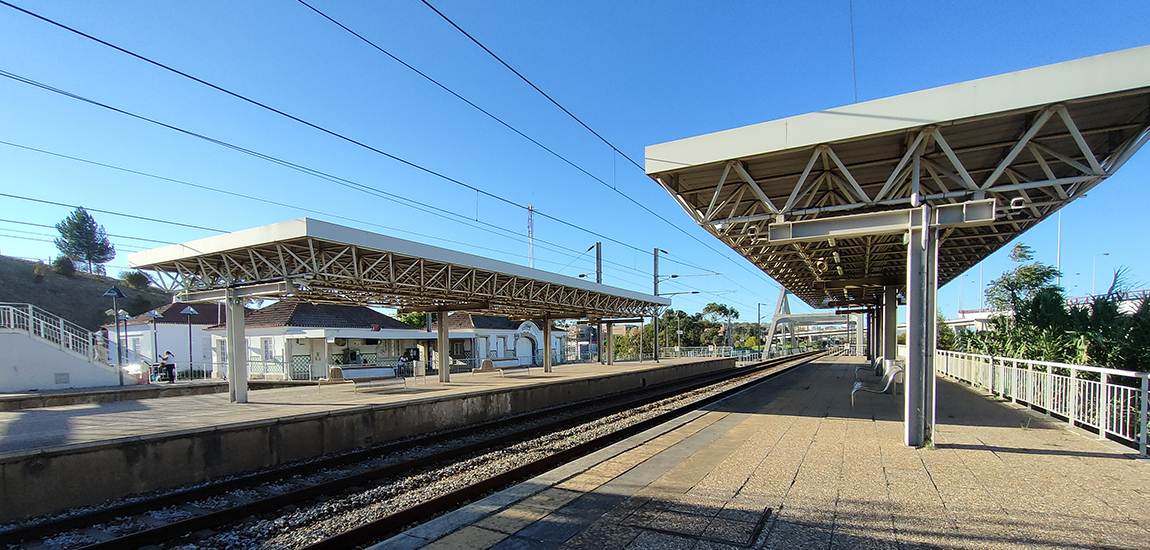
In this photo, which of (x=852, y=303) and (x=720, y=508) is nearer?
(x=720, y=508)

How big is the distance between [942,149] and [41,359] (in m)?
28.4

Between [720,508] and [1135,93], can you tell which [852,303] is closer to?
[1135,93]

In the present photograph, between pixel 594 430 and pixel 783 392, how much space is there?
6.88 m

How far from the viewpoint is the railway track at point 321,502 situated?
17.6ft

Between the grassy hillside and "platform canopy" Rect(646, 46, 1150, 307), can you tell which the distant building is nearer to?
"platform canopy" Rect(646, 46, 1150, 307)

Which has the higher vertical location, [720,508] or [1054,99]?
[1054,99]

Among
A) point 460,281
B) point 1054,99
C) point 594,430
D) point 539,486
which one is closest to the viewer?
point 539,486

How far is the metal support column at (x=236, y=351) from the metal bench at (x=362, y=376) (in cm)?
327

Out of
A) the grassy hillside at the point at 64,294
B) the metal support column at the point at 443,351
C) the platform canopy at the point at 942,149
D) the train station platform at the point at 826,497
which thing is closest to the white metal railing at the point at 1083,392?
the train station platform at the point at 826,497

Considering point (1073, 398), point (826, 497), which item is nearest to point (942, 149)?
point (1073, 398)

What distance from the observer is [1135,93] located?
5.80 metres

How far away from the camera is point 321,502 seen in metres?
6.63

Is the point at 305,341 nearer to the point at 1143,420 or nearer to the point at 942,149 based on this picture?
the point at 942,149

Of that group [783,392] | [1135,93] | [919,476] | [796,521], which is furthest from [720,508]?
[783,392]
